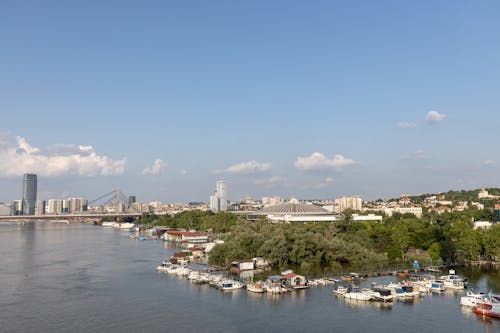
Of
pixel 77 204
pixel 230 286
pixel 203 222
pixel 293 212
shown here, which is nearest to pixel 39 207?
pixel 77 204

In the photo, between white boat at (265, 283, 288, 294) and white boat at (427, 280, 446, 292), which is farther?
white boat at (427, 280, 446, 292)

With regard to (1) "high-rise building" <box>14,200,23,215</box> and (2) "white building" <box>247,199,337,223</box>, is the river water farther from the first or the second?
(1) "high-rise building" <box>14,200,23,215</box>

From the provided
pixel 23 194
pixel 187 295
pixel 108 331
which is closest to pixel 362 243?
pixel 187 295

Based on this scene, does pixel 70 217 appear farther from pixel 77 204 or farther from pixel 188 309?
pixel 188 309

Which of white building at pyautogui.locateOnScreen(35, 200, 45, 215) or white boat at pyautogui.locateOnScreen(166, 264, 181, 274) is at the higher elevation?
white building at pyautogui.locateOnScreen(35, 200, 45, 215)

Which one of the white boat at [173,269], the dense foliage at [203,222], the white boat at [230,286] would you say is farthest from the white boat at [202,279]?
the dense foliage at [203,222]

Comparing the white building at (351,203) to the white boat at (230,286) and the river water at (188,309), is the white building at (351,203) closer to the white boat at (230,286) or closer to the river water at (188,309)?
the river water at (188,309)

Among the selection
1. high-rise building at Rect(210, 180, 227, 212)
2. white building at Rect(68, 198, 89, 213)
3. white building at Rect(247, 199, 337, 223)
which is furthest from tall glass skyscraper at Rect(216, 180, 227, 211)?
white building at Rect(247, 199, 337, 223)
